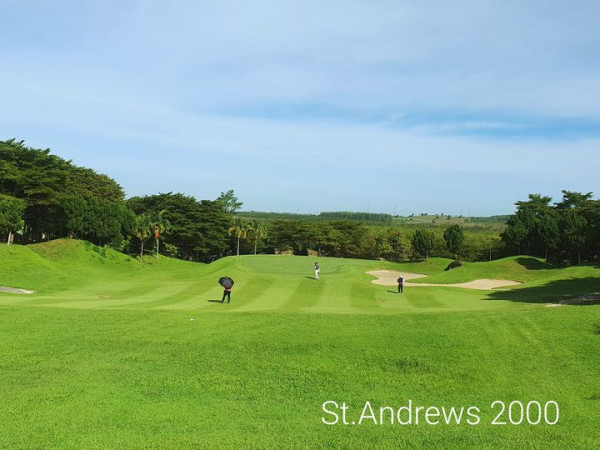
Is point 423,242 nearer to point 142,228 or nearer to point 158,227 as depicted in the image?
point 158,227

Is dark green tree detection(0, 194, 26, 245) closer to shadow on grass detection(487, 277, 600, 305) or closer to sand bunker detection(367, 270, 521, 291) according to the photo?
sand bunker detection(367, 270, 521, 291)

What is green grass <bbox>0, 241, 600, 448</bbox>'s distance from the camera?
30.0 ft

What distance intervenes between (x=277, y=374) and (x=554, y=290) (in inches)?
1195

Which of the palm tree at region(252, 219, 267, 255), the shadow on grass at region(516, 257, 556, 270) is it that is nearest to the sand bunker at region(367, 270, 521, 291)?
the shadow on grass at region(516, 257, 556, 270)

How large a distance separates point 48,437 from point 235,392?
4.45 meters

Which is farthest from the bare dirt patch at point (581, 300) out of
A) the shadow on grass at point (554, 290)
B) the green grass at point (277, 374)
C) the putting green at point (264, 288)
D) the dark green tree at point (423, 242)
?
the dark green tree at point (423, 242)

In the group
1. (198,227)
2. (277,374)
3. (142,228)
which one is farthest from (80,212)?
(277,374)

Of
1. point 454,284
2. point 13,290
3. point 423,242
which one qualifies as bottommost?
point 13,290

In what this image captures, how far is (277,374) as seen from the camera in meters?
13.2

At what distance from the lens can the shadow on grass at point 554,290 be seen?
31.8m

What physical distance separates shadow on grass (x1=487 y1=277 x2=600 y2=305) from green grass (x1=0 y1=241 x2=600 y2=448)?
48.6 ft

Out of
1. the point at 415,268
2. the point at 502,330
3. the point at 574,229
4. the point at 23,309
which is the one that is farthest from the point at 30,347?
the point at 574,229

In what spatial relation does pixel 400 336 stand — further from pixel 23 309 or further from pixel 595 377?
pixel 23 309

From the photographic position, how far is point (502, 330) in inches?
632
